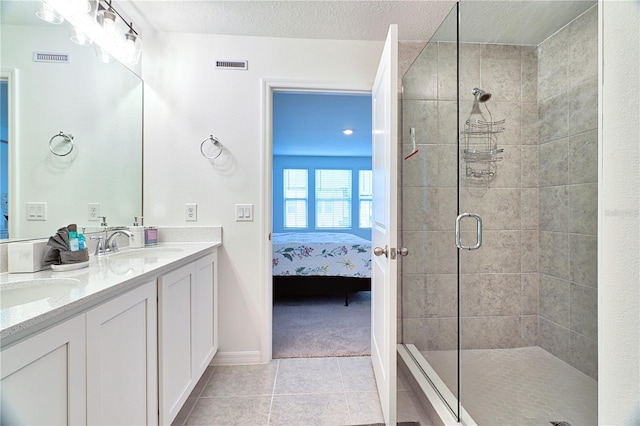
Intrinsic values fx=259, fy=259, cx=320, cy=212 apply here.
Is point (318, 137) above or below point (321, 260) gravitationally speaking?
above

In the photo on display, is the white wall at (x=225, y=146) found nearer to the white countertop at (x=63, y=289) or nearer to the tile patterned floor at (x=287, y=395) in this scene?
the tile patterned floor at (x=287, y=395)

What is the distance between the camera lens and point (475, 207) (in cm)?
186

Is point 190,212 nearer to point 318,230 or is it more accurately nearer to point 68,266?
point 68,266

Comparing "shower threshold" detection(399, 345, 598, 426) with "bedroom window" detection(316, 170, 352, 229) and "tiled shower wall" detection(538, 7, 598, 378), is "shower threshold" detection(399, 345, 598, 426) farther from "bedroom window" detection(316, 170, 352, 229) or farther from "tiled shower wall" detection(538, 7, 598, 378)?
"bedroom window" detection(316, 170, 352, 229)

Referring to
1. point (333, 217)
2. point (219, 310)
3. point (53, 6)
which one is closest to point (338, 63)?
point (53, 6)

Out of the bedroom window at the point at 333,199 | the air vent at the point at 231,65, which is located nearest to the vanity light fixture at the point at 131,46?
the air vent at the point at 231,65

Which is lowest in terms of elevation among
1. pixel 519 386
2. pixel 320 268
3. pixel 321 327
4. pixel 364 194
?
pixel 321 327

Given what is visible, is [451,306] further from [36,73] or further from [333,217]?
[333,217]

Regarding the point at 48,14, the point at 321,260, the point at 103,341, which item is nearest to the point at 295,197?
the point at 321,260

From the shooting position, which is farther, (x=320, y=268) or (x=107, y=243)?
(x=320, y=268)

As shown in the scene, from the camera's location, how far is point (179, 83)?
1914mm

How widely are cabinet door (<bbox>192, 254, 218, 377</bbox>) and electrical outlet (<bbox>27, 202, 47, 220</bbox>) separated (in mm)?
710

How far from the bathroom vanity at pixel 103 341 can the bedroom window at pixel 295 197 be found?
463 centimetres

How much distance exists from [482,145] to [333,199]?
4.53 meters
